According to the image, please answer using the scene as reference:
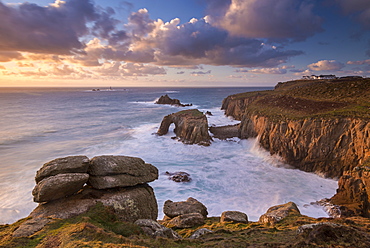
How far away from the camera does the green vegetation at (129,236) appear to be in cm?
942

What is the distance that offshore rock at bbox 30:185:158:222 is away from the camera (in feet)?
42.6

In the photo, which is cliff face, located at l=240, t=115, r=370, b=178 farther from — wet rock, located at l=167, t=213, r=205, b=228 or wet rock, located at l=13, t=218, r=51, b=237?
wet rock, located at l=13, t=218, r=51, b=237

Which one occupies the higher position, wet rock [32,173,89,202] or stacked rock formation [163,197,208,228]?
wet rock [32,173,89,202]

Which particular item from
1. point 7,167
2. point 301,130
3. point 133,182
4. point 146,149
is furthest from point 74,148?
point 301,130

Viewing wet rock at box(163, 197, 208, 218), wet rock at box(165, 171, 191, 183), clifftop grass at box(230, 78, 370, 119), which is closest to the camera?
wet rock at box(163, 197, 208, 218)

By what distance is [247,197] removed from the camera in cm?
2466

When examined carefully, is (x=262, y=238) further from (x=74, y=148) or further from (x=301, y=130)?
(x=74, y=148)

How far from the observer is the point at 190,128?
4753 cm

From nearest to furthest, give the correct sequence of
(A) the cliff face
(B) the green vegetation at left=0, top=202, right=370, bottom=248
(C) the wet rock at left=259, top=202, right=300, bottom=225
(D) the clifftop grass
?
(B) the green vegetation at left=0, top=202, right=370, bottom=248, (C) the wet rock at left=259, top=202, right=300, bottom=225, (A) the cliff face, (D) the clifftop grass

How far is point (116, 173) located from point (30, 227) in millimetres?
5942

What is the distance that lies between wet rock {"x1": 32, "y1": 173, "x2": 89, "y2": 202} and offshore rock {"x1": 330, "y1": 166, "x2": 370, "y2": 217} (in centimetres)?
2439

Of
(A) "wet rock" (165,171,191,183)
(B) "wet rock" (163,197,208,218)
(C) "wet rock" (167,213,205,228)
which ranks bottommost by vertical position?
(A) "wet rock" (165,171,191,183)

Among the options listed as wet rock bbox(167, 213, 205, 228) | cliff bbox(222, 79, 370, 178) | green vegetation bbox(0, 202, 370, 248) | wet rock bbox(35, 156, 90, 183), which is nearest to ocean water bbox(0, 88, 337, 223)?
cliff bbox(222, 79, 370, 178)

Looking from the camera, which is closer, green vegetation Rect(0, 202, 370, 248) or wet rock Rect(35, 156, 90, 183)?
green vegetation Rect(0, 202, 370, 248)
